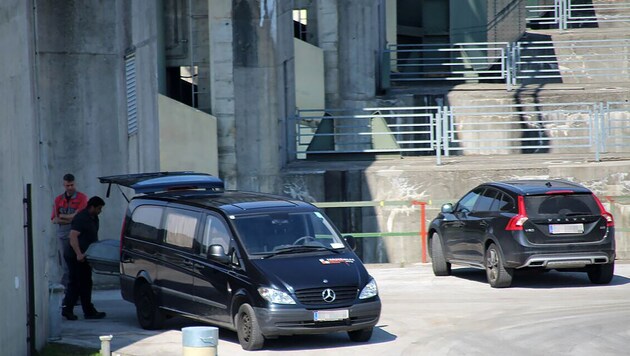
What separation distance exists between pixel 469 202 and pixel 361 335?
6532 millimetres

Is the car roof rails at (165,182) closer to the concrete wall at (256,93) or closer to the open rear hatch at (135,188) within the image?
the open rear hatch at (135,188)


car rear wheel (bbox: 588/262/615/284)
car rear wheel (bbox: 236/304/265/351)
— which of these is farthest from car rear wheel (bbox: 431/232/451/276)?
car rear wheel (bbox: 236/304/265/351)

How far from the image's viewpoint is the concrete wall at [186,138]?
29672mm

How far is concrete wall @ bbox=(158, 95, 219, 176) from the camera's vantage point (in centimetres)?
2967

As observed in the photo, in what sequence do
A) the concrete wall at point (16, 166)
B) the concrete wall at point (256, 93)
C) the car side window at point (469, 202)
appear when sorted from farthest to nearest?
1. the concrete wall at point (256, 93)
2. the car side window at point (469, 202)
3. the concrete wall at point (16, 166)

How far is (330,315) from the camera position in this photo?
15.0 metres

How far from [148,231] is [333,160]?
16.6 meters

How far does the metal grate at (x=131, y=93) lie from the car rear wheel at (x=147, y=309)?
6.29 meters

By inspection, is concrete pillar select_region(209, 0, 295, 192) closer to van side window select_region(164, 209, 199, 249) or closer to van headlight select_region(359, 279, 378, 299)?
van side window select_region(164, 209, 199, 249)

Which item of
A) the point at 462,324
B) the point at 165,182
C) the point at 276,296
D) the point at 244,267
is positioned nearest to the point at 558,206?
the point at 462,324

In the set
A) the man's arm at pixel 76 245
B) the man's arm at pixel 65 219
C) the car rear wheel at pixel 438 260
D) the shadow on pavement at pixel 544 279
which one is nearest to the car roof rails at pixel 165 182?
the man's arm at pixel 76 245

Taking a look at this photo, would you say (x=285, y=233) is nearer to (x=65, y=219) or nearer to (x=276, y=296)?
(x=276, y=296)

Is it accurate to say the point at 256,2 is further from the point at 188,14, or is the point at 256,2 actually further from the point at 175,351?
the point at 175,351

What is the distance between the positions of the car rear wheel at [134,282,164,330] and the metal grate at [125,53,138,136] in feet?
20.6
